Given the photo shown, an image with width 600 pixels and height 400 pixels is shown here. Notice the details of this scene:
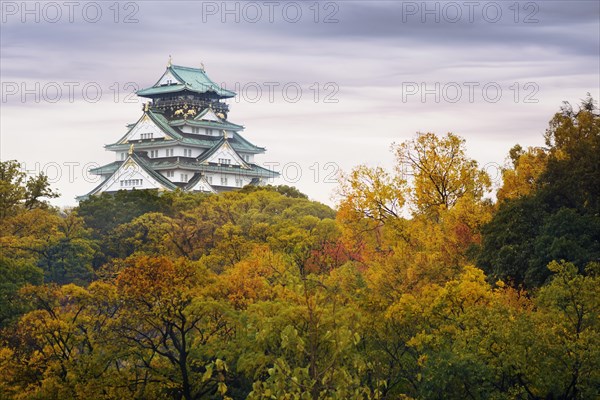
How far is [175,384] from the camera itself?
30.4 meters

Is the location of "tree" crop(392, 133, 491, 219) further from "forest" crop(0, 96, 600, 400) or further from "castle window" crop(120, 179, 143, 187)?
"castle window" crop(120, 179, 143, 187)

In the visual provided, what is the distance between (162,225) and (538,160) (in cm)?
2056

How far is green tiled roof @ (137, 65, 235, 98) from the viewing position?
93.4m

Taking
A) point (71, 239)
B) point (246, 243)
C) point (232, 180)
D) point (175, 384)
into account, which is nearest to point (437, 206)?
point (246, 243)

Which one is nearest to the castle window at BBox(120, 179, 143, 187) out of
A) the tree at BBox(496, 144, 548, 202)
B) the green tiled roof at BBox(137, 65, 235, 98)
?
the green tiled roof at BBox(137, 65, 235, 98)

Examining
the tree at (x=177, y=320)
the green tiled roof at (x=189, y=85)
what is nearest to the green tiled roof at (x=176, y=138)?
the green tiled roof at (x=189, y=85)

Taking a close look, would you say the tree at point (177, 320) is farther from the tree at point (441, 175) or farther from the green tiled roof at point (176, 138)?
the green tiled roof at point (176, 138)

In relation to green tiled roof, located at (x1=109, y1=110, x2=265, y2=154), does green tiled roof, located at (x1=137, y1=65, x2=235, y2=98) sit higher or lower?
higher

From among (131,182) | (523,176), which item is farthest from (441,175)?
(131,182)

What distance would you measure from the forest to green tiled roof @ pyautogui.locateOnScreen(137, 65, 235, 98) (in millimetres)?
43813

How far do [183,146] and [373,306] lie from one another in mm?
60891

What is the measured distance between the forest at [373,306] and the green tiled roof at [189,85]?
43.8 m

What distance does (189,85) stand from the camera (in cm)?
9331

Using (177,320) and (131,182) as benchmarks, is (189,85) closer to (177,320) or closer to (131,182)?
(131,182)
